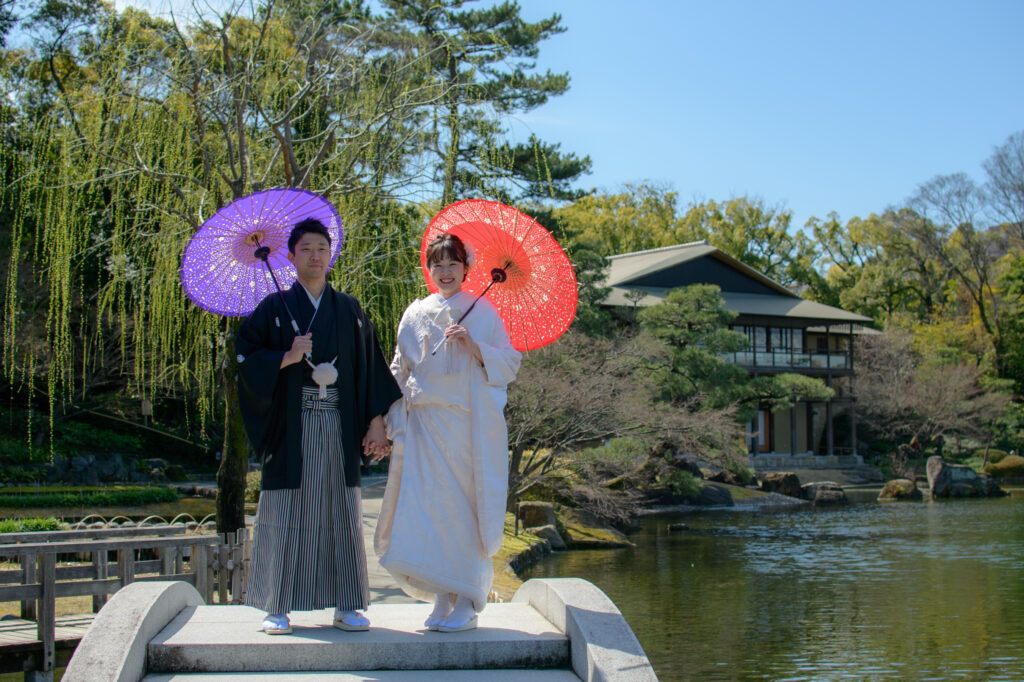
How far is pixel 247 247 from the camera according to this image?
488 cm

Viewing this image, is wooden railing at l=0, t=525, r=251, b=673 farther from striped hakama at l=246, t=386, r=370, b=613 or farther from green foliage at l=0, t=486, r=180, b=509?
green foliage at l=0, t=486, r=180, b=509

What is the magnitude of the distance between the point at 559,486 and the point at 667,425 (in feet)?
8.22

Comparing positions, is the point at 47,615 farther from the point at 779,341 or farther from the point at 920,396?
the point at 920,396

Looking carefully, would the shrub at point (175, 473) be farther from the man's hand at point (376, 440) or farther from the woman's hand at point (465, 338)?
the woman's hand at point (465, 338)

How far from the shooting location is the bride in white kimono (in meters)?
3.94

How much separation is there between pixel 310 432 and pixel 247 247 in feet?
4.42

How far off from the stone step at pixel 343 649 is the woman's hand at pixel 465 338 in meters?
1.14

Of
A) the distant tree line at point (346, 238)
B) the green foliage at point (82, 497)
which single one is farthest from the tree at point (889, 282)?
the green foliage at point (82, 497)

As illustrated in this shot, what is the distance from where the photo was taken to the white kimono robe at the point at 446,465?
394 centimetres

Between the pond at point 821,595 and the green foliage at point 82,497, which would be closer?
the pond at point 821,595

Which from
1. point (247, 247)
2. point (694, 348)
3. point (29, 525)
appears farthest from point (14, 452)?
point (247, 247)

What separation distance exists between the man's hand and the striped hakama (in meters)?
0.15

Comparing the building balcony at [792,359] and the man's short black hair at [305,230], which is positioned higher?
the building balcony at [792,359]

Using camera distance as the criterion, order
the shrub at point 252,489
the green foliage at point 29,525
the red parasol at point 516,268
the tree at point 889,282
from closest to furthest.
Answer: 1. the red parasol at point 516,268
2. the green foliage at point 29,525
3. the shrub at point 252,489
4. the tree at point 889,282
